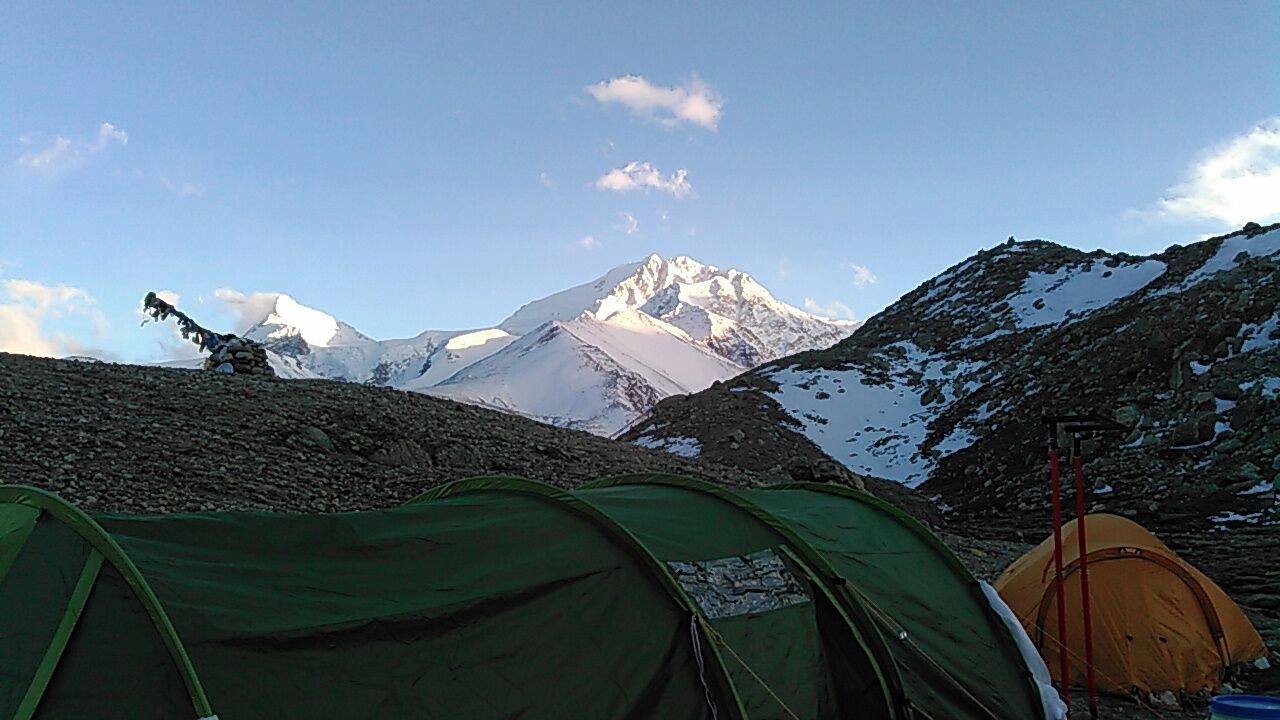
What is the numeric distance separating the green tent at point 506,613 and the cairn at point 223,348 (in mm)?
17648

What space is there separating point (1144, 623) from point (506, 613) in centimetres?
815

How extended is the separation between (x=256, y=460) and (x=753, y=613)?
11.6m

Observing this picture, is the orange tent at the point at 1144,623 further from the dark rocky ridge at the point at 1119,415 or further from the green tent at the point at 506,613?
the green tent at the point at 506,613

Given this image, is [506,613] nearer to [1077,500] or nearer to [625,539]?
[625,539]

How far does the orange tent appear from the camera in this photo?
983 centimetres

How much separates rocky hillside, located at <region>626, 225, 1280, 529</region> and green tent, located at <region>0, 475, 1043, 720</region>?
17.1m

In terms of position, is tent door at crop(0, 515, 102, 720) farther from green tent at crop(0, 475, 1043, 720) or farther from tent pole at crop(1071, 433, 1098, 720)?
tent pole at crop(1071, 433, 1098, 720)

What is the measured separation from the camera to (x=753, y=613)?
21.7 ft

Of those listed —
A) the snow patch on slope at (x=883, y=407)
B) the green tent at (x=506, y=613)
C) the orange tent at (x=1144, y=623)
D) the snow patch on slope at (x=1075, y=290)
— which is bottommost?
the orange tent at (x=1144, y=623)

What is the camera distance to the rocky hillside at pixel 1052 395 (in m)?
24.6

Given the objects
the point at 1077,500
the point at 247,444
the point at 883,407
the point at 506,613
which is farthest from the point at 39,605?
→ the point at 883,407

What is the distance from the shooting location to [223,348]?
900 inches

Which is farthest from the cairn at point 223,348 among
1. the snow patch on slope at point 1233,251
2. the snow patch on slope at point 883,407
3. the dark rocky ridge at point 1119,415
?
the snow patch on slope at point 1233,251

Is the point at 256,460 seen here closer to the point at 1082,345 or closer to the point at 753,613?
the point at 753,613
